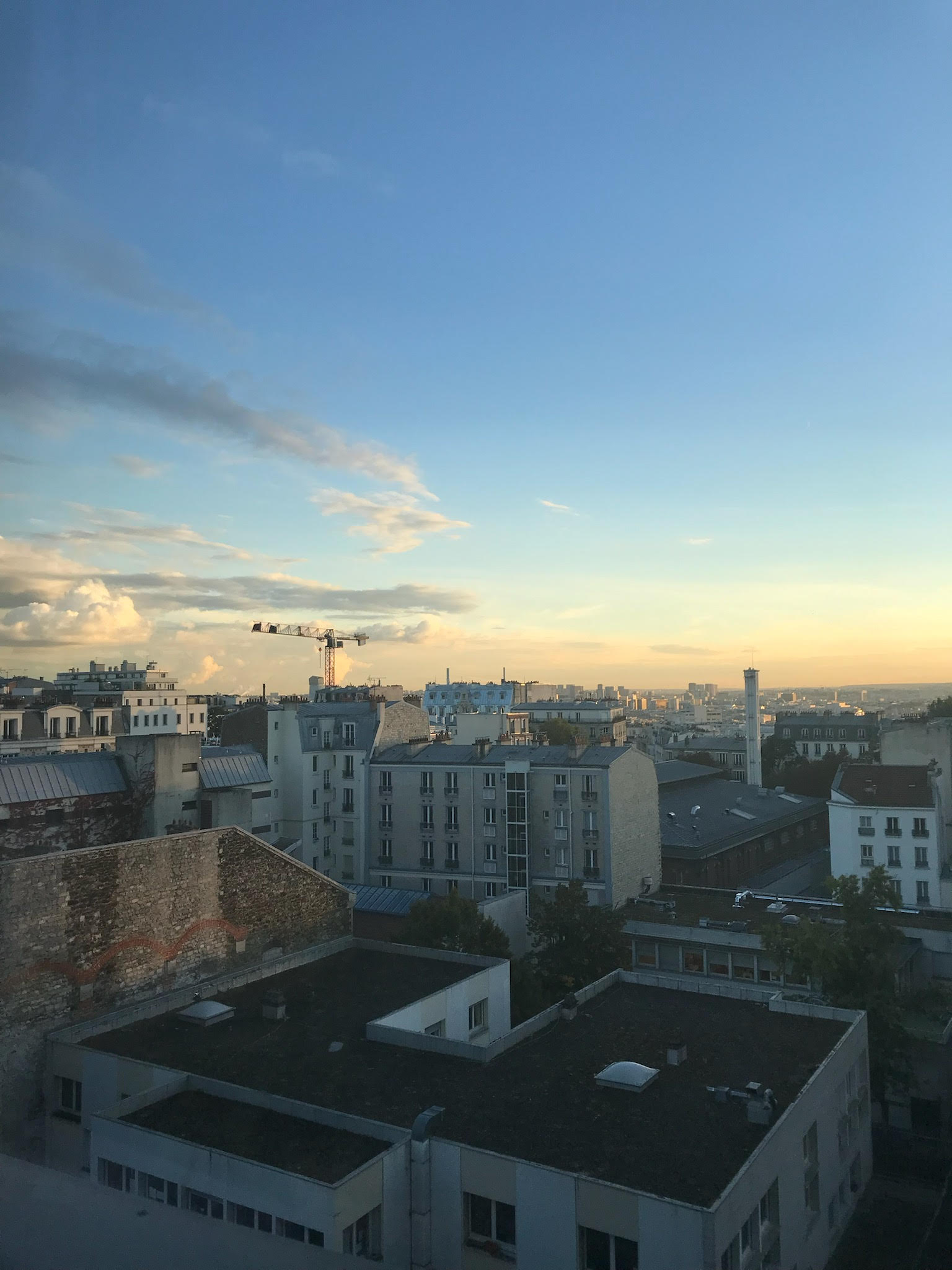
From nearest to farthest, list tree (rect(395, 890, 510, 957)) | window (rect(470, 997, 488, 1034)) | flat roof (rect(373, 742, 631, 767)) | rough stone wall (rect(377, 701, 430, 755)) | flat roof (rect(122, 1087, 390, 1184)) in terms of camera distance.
→ flat roof (rect(122, 1087, 390, 1184))
window (rect(470, 997, 488, 1034))
tree (rect(395, 890, 510, 957))
flat roof (rect(373, 742, 631, 767))
rough stone wall (rect(377, 701, 430, 755))

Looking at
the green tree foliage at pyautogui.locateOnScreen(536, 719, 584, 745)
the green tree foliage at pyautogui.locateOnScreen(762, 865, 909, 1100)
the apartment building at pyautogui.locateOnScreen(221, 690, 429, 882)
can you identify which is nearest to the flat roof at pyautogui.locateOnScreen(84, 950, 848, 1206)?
the green tree foliage at pyautogui.locateOnScreen(762, 865, 909, 1100)

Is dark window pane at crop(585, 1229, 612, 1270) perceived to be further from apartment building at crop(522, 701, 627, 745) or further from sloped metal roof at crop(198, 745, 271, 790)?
apartment building at crop(522, 701, 627, 745)

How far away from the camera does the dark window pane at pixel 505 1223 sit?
852 cm

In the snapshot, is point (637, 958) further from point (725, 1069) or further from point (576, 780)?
point (725, 1069)

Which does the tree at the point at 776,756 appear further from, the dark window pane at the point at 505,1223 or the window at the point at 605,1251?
the window at the point at 605,1251

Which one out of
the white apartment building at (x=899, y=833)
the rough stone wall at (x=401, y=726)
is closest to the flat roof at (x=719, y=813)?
the white apartment building at (x=899, y=833)

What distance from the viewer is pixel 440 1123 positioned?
9.16m

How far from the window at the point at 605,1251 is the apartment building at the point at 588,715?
52263 mm

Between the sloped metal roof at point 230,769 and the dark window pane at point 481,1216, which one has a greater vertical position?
the sloped metal roof at point 230,769

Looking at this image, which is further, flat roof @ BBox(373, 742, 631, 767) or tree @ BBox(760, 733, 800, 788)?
tree @ BBox(760, 733, 800, 788)

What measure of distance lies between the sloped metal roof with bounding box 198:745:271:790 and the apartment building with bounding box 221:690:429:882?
6853 mm

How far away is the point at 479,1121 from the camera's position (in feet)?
30.6

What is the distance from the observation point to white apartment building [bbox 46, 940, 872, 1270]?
26.3 feet

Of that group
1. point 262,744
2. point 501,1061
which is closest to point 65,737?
point 262,744
